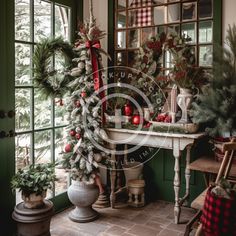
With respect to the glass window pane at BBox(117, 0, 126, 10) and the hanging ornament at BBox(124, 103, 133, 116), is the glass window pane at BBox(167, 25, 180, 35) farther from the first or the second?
the hanging ornament at BBox(124, 103, 133, 116)

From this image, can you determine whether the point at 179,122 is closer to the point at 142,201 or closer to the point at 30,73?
the point at 142,201

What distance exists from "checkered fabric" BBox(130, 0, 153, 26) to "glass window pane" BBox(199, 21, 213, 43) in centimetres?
60

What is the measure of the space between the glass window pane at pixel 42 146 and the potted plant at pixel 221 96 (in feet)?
4.99

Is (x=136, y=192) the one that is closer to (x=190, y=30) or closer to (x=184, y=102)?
(x=184, y=102)

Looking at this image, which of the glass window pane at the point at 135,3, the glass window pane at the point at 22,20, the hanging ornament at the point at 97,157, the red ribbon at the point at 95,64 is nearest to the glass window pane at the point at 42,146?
the hanging ornament at the point at 97,157

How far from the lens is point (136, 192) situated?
3.87m

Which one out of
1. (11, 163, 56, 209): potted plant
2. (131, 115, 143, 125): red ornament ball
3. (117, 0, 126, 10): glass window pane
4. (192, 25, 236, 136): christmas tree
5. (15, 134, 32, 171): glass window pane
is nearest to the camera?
(11, 163, 56, 209): potted plant

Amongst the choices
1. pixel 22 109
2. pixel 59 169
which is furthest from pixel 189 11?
pixel 59 169

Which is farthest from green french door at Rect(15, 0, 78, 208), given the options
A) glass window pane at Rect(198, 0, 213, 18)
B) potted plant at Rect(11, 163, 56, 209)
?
glass window pane at Rect(198, 0, 213, 18)

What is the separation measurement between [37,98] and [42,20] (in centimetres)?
79

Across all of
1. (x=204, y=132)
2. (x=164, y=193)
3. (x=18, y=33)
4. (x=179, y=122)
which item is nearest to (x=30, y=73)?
(x=18, y=33)

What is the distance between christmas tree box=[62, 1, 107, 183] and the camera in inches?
135

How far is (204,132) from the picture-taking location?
3424 mm

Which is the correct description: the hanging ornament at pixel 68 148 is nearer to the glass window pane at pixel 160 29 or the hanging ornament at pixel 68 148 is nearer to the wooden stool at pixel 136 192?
the wooden stool at pixel 136 192
